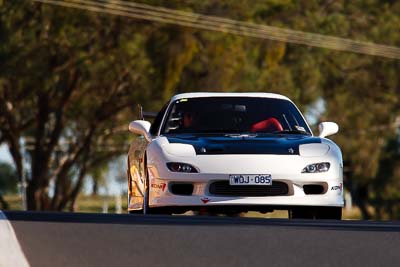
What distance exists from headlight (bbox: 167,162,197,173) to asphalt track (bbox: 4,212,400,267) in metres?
2.10

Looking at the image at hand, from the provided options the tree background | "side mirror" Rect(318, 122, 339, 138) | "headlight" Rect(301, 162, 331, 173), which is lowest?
"headlight" Rect(301, 162, 331, 173)

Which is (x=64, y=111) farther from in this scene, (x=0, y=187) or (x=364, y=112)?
(x=0, y=187)

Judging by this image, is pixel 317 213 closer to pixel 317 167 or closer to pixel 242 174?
pixel 317 167

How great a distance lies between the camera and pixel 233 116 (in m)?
15.5

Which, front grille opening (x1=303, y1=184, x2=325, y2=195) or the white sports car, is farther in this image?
front grille opening (x1=303, y1=184, x2=325, y2=195)

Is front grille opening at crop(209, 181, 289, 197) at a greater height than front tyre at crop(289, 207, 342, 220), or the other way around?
front grille opening at crop(209, 181, 289, 197)

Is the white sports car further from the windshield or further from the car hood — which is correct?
the windshield

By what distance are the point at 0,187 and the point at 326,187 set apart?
9370 cm

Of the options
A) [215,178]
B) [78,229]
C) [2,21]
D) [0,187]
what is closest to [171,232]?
[78,229]

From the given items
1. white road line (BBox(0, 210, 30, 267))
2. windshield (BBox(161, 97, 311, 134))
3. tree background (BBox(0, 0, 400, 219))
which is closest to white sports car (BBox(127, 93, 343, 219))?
windshield (BBox(161, 97, 311, 134))

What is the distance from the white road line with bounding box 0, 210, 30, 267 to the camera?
334 inches

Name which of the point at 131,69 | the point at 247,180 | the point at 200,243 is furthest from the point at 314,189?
the point at 131,69

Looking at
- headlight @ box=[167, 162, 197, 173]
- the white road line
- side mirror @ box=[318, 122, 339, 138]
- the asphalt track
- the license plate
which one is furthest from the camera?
side mirror @ box=[318, 122, 339, 138]

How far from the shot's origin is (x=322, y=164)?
14117 millimetres
